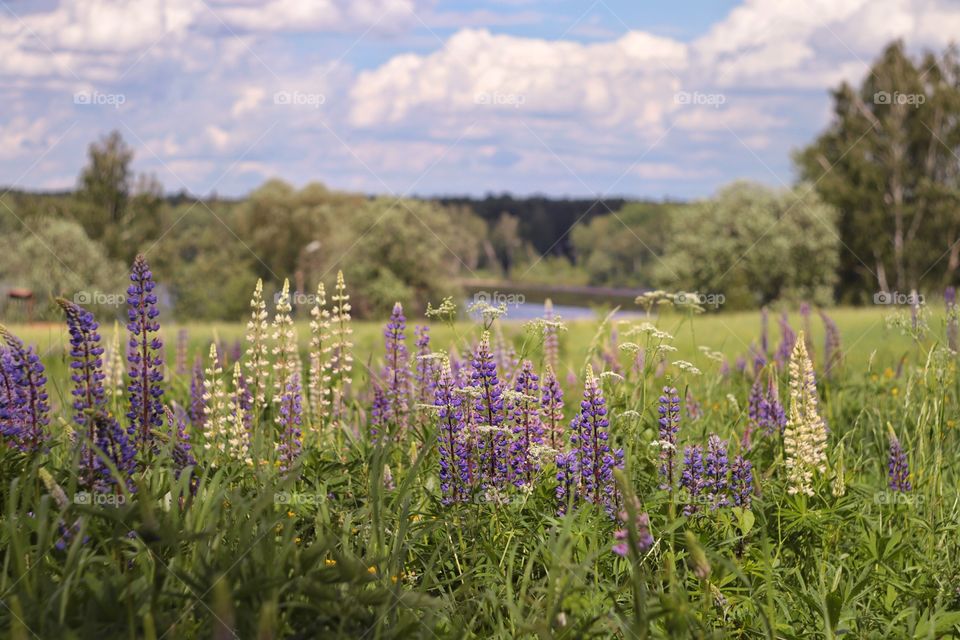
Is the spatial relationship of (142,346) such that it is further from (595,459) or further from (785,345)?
(785,345)

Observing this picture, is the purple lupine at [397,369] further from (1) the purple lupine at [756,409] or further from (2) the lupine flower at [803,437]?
(2) the lupine flower at [803,437]

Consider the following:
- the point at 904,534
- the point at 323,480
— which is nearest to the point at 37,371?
the point at 323,480

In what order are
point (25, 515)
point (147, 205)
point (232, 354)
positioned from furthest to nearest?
point (147, 205), point (232, 354), point (25, 515)

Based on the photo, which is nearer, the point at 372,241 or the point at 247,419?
the point at 247,419

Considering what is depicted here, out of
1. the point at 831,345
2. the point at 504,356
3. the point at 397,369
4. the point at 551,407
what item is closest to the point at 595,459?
the point at 551,407

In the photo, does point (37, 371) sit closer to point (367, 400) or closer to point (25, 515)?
point (25, 515)

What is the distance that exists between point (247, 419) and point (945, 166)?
207 feet

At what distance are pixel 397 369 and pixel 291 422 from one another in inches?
35.4

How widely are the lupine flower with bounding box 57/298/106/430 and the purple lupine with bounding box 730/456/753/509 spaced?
3545 millimetres

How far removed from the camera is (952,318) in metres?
6.41

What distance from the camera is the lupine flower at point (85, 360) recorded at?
4355mm

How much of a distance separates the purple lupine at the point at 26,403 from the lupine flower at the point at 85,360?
0.78ft

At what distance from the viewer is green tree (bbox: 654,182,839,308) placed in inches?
2426

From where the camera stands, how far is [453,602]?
15.4 ft
